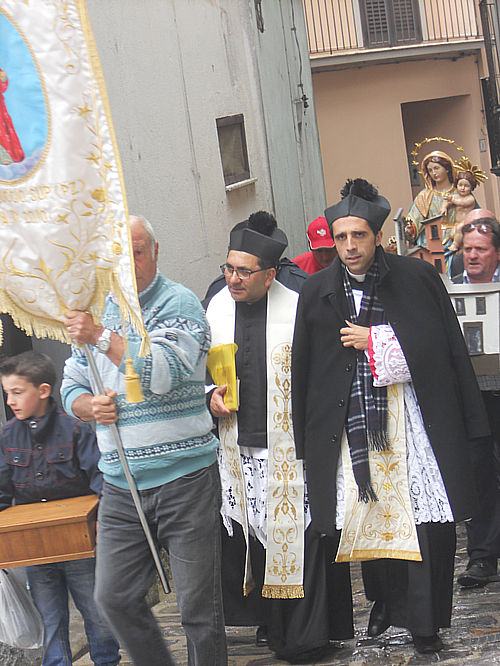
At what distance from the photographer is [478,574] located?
550 cm

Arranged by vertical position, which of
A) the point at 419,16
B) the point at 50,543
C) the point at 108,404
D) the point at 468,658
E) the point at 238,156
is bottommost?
the point at 468,658

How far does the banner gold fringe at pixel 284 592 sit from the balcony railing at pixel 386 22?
17.9 meters

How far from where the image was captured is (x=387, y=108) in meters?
21.8

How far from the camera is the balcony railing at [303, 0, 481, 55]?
2156cm

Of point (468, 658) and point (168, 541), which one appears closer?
point (168, 541)

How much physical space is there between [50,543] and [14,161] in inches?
63.7

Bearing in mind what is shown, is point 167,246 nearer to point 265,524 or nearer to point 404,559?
point 265,524

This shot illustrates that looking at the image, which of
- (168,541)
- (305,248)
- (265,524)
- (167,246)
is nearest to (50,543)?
(168,541)

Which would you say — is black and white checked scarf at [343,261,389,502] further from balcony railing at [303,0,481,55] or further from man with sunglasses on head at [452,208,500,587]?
balcony railing at [303,0,481,55]

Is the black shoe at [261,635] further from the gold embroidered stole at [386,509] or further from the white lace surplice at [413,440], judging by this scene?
the white lace surplice at [413,440]

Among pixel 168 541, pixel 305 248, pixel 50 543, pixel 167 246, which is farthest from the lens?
pixel 305 248

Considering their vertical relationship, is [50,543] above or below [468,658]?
above

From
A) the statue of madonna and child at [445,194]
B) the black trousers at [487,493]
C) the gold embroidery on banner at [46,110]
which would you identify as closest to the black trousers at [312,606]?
the black trousers at [487,493]

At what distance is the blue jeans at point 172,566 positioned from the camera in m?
3.76
